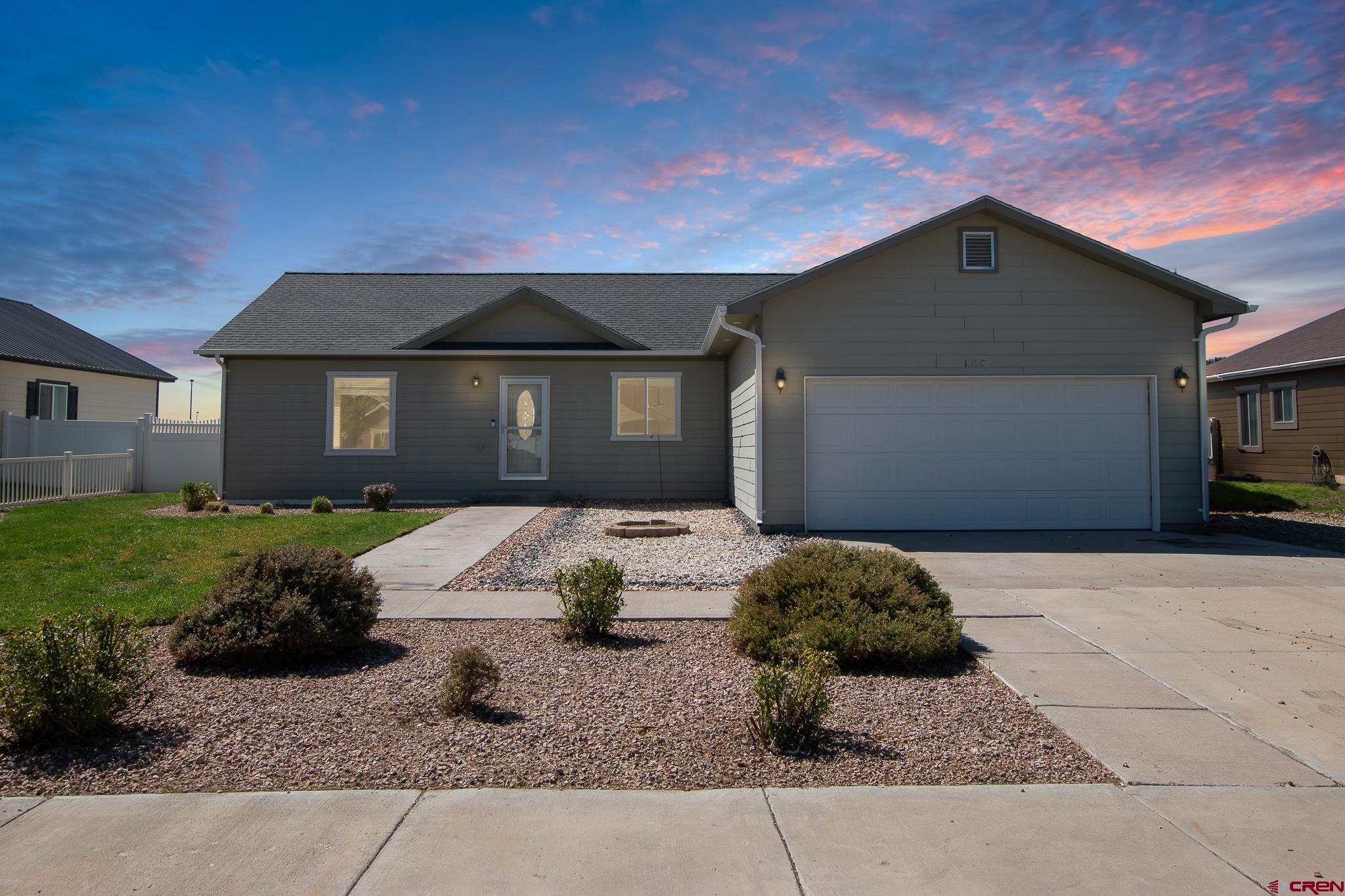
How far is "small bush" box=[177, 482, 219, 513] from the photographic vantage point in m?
13.6

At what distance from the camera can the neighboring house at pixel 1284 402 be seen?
1727 centimetres

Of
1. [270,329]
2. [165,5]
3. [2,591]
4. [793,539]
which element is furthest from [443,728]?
[270,329]

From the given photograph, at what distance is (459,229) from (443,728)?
17.6 m

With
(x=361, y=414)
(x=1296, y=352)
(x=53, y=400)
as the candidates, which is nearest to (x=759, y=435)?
(x=361, y=414)

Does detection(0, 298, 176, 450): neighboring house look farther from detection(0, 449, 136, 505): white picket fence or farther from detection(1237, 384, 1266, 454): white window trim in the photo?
detection(1237, 384, 1266, 454): white window trim

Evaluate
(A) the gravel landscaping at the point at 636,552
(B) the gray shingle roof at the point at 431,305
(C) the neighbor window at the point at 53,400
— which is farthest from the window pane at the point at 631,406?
(C) the neighbor window at the point at 53,400

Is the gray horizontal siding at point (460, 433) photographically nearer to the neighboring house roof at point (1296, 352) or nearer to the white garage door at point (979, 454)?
the white garage door at point (979, 454)

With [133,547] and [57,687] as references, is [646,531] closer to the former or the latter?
[133,547]

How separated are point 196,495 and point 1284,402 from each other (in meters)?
24.7

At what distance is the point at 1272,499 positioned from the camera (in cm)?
1476

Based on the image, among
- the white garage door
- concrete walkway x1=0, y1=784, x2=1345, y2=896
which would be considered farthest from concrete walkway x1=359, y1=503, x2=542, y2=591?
the white garage door

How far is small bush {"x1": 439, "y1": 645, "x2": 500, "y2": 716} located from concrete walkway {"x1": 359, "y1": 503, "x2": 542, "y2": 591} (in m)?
2.85

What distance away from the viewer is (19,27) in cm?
961

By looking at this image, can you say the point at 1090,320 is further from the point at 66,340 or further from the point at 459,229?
the point at 66,340
